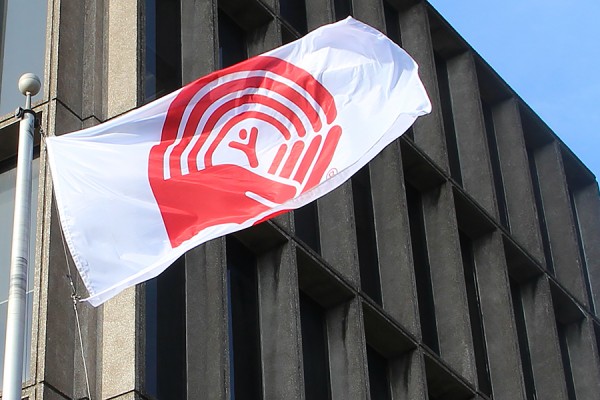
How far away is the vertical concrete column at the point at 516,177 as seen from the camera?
105 ft

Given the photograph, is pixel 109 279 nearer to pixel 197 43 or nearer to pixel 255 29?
pixel 197 43

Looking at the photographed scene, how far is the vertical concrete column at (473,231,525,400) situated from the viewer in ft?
92.0

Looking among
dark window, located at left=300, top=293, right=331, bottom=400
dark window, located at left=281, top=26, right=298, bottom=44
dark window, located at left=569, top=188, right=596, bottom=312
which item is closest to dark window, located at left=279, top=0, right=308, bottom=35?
dark window, located at left=281, top=26, right=298, bottom=44

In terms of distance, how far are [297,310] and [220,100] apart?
618cm

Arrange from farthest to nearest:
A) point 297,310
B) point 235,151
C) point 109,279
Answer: point 297,310 < point 235,151 < point 109,279

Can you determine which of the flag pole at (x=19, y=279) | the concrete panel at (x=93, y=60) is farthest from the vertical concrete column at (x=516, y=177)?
the flag pole at (x=19, y=279)

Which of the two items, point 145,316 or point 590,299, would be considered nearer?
point 145,316

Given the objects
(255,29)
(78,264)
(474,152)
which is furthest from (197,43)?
(474,152)

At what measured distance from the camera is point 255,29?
81.3 feet

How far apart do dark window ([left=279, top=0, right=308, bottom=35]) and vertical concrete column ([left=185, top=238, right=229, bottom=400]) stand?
7.52m

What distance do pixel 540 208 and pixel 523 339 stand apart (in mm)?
4723

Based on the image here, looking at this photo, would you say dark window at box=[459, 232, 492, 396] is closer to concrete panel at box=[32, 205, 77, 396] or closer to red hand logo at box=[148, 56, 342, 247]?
concrete panel at box=[32, 205, 77, 396]

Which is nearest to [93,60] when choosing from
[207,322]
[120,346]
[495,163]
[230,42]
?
[207,322]

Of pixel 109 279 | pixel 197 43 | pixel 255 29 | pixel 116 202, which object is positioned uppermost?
pixel 255 29
